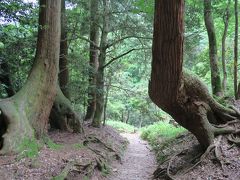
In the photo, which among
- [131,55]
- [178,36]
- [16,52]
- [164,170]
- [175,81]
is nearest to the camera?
[178,36]

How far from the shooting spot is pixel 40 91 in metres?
9.96

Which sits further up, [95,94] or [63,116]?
[95,94]

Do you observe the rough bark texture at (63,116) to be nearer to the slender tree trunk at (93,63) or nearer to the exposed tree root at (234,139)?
the slender tree trunk at (93,63)

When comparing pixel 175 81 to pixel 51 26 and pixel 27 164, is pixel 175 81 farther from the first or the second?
pixel 51 26

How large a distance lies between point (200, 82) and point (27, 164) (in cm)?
463

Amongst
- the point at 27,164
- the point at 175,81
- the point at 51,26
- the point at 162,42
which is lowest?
the point at 27,164

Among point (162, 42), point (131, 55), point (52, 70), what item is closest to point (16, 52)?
point (52, 70)

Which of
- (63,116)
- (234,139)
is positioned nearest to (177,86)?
(234,139)

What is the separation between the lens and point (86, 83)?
→ 1603 centimetres

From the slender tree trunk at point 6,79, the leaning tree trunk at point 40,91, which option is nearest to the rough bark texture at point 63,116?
the slender tree trunk at point 6,79

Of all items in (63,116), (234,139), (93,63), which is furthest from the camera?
(93,63)

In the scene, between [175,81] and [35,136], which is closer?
[175,81]

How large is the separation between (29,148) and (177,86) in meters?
4.21

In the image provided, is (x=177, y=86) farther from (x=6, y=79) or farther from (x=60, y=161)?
(x=6, y=79)
